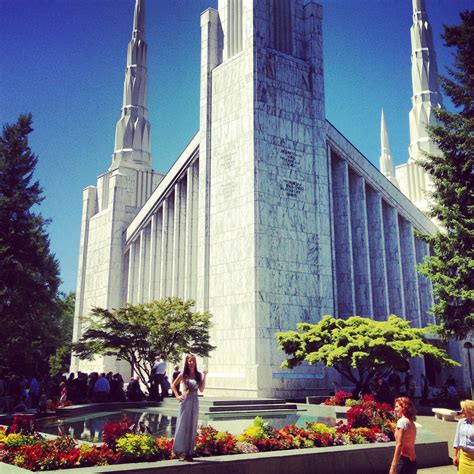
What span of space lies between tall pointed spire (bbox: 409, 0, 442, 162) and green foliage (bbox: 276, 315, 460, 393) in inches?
984

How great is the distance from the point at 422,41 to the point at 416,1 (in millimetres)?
4329

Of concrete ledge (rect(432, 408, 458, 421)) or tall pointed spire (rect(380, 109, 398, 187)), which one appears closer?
concrete ledge (rect(432, 408, 458, 421))

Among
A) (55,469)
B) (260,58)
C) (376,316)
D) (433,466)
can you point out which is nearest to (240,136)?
(260,58)

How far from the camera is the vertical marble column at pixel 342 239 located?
31.2 m

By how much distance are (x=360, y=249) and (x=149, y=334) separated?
599 inches

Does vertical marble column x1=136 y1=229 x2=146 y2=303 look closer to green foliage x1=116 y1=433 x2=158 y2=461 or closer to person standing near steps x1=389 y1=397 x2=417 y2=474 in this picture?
green foliage x1=116 y1=433 x2=158 y2=461

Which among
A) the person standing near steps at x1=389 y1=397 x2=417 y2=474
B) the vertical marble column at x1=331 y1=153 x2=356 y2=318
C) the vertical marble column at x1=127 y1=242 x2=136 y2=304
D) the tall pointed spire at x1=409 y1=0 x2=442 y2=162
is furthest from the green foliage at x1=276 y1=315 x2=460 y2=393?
the tall pointed spire at x1=409 y1=0 x2=442 y2=162

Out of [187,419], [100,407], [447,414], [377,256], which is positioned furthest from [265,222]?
[187,419]

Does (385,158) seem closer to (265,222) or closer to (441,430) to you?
(265,222)

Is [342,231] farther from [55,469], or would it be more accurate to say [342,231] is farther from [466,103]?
[55,469]

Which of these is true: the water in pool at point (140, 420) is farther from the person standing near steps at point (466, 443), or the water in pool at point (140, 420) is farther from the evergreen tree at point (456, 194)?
the evergreen tree at point (456, 194)

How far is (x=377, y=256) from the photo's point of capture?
111ft

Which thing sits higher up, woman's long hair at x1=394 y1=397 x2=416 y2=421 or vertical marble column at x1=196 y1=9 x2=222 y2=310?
vertical marble column at x1=196 y1=9 x2=222 y2=310

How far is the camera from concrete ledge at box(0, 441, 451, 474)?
7750 millimetres
